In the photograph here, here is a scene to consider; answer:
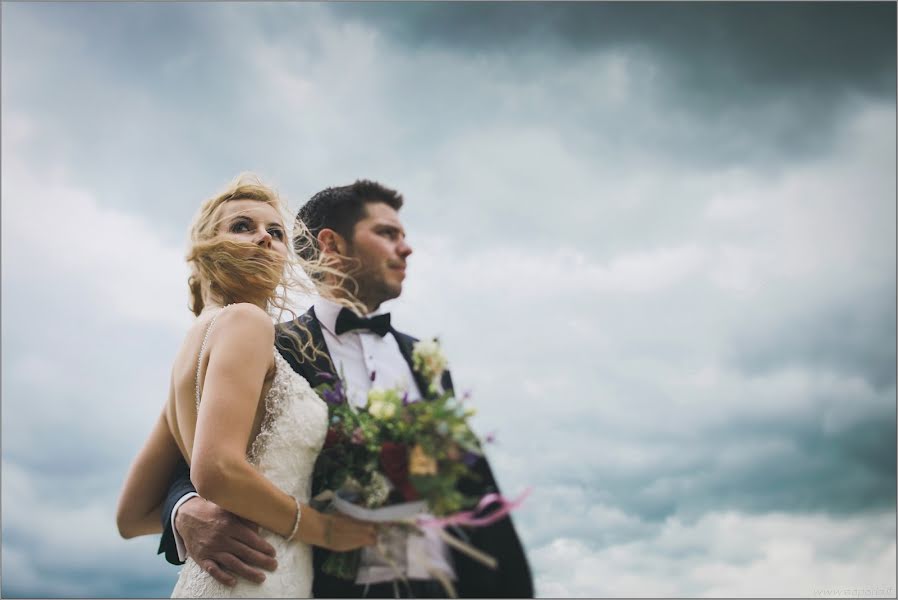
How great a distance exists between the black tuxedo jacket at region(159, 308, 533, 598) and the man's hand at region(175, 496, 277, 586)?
312mm

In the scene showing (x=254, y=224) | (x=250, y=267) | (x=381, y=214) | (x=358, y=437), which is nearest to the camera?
(x=358, y=437)

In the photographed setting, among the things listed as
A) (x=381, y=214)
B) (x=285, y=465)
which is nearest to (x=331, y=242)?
(x=381, y=214)

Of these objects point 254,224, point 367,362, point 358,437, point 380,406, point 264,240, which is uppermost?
point 254,224

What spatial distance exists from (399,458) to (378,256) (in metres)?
1.60

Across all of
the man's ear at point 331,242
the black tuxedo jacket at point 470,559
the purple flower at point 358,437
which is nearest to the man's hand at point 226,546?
→ the black tuxedo jacket at point 470,559

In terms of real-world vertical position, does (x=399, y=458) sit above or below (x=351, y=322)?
below

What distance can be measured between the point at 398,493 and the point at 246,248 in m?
1.69

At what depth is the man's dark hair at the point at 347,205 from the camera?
4527 mm

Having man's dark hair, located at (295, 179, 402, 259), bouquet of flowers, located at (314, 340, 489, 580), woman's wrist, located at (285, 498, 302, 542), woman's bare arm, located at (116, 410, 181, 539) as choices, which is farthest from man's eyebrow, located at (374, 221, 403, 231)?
woman's wrist, located at (285, 498, 302, 542)

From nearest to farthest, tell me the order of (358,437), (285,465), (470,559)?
(358,437)
(285,465)
(470,559)

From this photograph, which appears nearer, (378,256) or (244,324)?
(244,324)

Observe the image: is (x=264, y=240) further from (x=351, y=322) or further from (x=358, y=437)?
(x=358, y=437)

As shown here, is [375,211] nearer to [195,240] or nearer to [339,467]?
[195,240]

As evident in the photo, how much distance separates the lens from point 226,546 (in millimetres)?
3223
